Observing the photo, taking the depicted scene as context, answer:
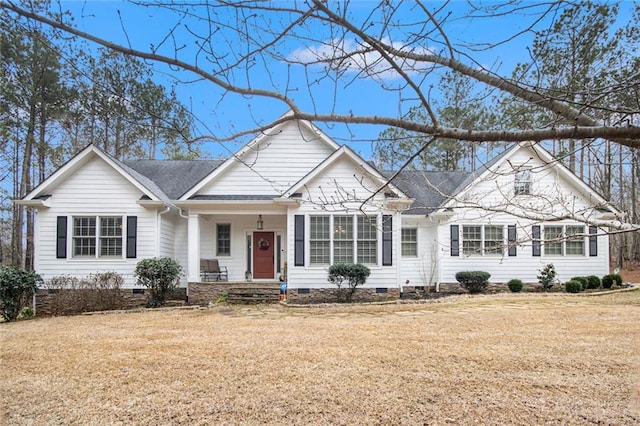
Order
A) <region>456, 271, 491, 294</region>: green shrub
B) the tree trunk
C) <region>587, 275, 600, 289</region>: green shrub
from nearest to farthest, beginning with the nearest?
<region>456, 271, 491, 294</region>: green shrub < <region>587, 275, 600, 289</region>: green shrub < the tree trunk

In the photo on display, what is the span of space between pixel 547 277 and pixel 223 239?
1212 cm

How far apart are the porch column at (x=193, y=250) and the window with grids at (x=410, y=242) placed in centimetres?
767

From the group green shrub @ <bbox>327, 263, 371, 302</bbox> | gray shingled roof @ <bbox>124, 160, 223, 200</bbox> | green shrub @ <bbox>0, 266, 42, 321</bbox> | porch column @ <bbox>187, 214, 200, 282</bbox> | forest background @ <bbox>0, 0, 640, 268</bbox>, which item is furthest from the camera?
gray shingled roof @ <bbox>124, 160, 223, 200</bbox>

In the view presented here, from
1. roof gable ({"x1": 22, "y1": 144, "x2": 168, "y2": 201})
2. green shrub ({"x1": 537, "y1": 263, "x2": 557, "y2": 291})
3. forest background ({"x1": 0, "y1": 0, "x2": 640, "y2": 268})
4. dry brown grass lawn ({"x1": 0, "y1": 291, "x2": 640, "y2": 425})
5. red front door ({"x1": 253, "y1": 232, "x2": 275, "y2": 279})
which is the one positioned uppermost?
roof gable ({"x1": 22, "y1": 144, "x2": 168, "y2": 201})

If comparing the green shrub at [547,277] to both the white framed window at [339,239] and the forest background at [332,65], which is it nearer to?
the white framed window at [339,239]

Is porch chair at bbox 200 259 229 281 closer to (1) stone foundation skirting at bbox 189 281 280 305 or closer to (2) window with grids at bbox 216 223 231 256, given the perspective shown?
(2) window with grids at bbox 216 223 231 256

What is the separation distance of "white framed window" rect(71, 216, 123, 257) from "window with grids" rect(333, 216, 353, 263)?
726cm

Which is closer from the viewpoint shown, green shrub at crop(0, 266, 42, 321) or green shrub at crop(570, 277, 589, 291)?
→ green shrub at crop(0, 266, 42, 321)

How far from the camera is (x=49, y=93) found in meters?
17.1

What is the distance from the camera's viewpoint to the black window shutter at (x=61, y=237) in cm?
1388

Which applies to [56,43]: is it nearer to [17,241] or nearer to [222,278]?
[222,278]

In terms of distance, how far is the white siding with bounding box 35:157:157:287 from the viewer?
13.9 meters

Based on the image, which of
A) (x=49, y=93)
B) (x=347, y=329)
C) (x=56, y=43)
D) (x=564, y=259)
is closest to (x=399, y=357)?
(x=347, y=329)

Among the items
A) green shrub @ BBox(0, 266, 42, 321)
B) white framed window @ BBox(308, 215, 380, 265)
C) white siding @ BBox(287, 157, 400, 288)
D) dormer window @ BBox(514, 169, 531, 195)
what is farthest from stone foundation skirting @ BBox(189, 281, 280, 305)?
dormer window @ BBox(514, 169, 531, 195)
